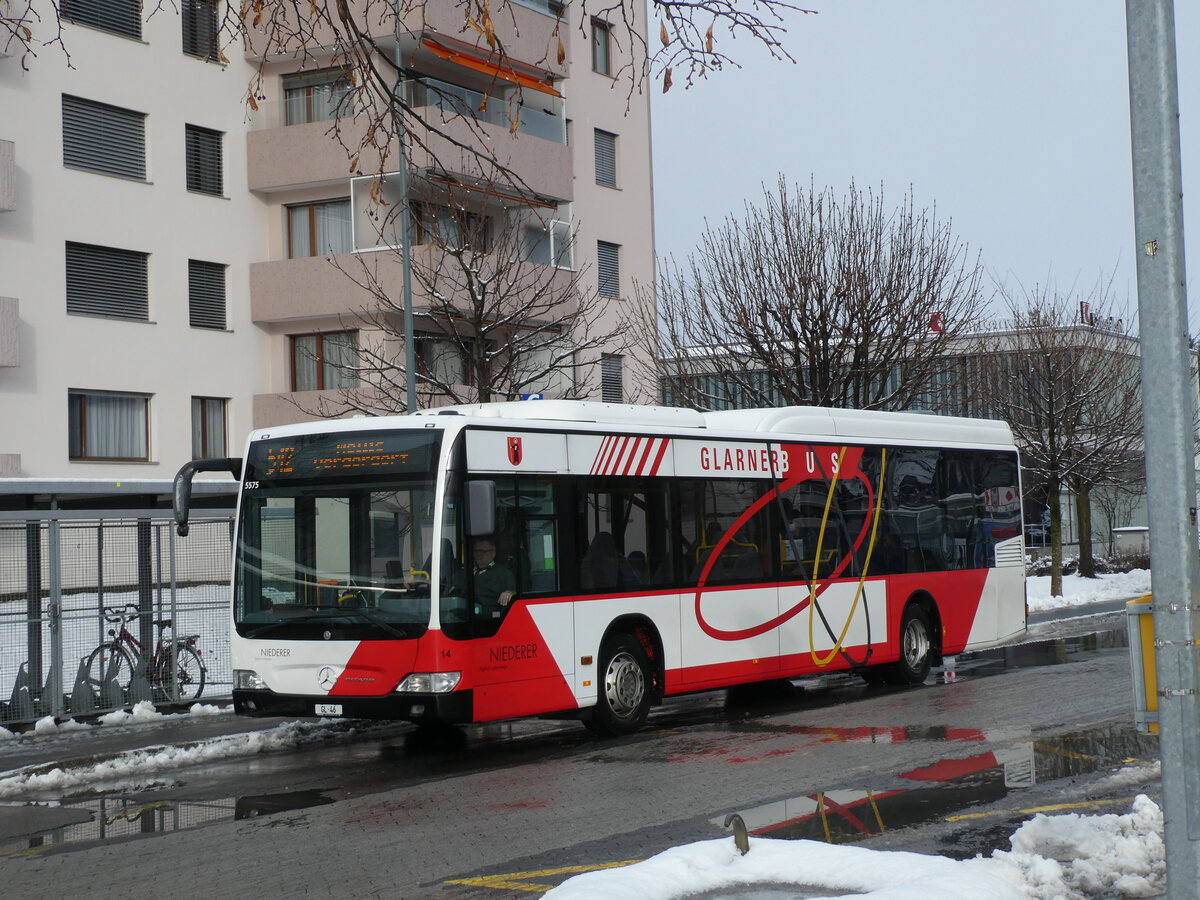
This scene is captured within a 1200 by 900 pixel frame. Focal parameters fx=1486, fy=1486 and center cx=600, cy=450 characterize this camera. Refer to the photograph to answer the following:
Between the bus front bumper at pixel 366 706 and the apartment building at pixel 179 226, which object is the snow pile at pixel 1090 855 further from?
the apartment building at pixel 179 226

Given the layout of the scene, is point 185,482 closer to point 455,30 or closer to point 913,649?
point 913,649

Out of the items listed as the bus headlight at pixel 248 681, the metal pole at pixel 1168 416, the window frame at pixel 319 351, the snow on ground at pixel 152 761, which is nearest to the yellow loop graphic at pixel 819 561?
the snow on ground at pixel 152 761

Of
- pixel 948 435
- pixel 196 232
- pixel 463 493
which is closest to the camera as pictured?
pixel 463 493

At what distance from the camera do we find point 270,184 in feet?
109

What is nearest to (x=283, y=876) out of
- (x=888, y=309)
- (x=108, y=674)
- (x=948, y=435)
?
(x=108, y=674)

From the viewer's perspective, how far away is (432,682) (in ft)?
37.0

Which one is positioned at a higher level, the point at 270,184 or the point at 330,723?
the point at 270,184

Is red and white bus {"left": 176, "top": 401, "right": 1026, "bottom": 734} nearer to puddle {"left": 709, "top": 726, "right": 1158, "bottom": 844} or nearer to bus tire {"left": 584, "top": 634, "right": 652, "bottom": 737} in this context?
bus tire {"left": 584, "top": 634, "right": 652, "bottom": 737}

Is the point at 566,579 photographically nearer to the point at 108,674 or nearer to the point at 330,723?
the point at 330,723

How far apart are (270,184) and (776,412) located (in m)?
20.6

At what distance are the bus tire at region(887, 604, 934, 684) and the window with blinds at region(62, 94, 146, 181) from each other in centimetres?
2006

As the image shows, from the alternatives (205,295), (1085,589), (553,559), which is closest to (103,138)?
(205,295)

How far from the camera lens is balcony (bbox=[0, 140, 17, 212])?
2709 centimetres

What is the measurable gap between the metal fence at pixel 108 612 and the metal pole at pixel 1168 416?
1135 cm
